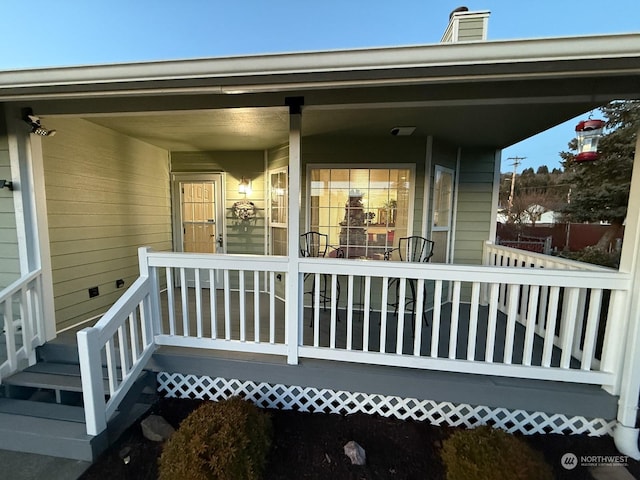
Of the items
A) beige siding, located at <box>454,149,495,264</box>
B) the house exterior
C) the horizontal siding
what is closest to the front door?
the house exterior

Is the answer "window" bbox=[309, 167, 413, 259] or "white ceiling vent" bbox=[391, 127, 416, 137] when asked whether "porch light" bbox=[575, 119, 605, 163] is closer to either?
"white ceiling vent" bbox=[391, 127, 416, 137]

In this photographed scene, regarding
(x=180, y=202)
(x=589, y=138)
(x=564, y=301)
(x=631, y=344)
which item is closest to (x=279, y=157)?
(x=180, y=202)

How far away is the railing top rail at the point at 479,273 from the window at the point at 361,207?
71.5 inches

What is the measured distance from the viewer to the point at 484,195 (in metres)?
4.23

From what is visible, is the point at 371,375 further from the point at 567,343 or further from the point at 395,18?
the point at 395,18

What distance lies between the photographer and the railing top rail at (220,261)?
7.94ft

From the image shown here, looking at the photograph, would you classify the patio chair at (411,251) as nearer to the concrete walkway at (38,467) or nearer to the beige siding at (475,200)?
the beige siding at (475,200)

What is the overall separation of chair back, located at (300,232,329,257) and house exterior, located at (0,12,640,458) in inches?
4.9

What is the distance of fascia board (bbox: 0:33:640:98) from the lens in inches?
60.1

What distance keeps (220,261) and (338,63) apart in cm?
172

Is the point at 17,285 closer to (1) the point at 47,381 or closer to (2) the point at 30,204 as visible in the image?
(2) the point at 30,204

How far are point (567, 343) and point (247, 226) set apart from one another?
4.14 meters

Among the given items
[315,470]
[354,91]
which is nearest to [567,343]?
[315,470]

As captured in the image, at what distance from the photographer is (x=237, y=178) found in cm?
471
